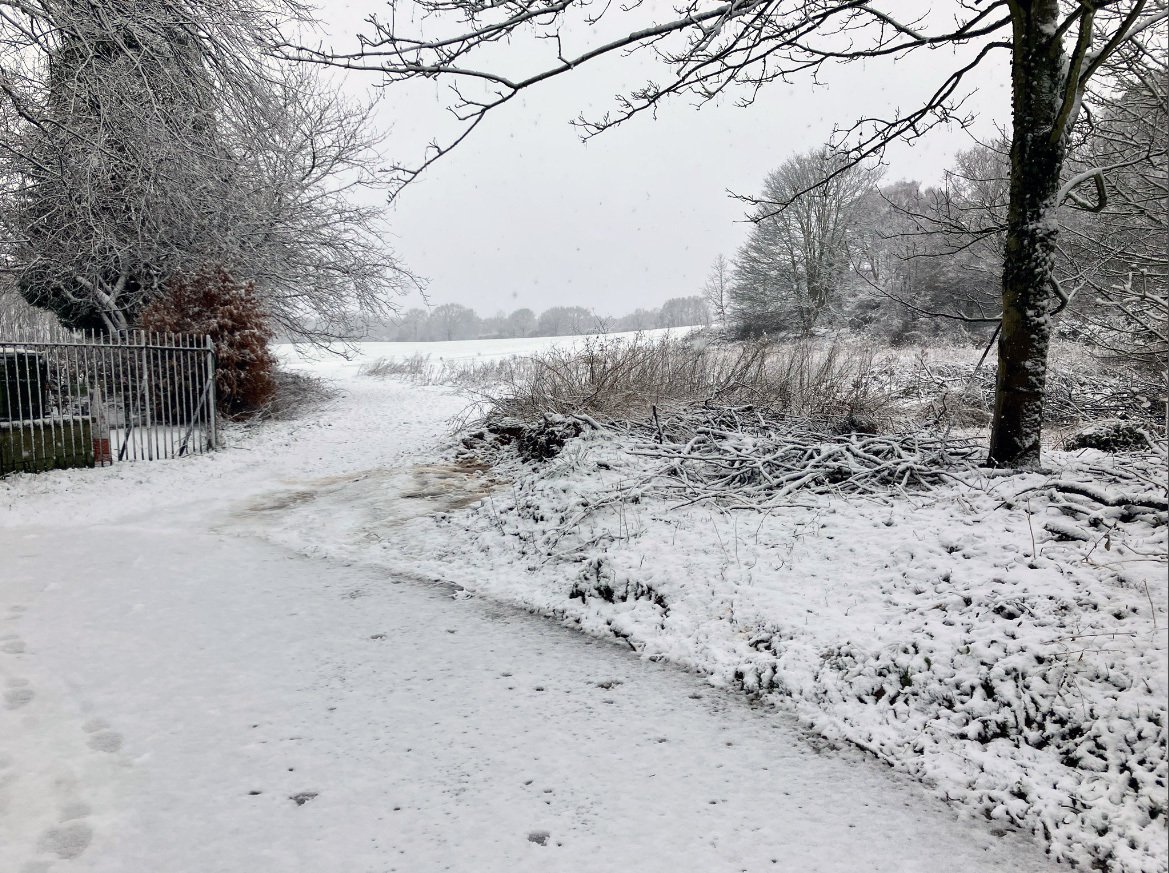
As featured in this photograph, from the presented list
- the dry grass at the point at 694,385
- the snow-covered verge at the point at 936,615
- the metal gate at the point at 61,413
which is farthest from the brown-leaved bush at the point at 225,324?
the snow-covered verge at the point at 936,615

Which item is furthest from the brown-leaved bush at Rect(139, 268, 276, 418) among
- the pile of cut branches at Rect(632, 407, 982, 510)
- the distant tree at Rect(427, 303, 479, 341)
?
the distant tree at Rect(427, 303, 479, 341)

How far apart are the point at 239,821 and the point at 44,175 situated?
10184 millimetres

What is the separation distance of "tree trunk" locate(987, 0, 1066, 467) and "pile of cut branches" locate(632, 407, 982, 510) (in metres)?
0.60

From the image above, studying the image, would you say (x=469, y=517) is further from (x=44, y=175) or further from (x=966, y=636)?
(x=44, y=175)

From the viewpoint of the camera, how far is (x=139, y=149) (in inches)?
292

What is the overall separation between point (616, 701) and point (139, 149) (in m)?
7.82

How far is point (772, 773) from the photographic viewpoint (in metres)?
2.90

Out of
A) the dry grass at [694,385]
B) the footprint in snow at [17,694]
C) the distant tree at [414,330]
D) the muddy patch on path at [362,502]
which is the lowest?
the footprint in snow at [17,694]

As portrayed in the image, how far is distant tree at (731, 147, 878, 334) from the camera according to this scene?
28.1 m

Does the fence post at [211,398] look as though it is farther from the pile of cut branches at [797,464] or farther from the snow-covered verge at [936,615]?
the pile of cut branches at [797,464]

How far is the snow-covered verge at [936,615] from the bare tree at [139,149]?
525 centimetres

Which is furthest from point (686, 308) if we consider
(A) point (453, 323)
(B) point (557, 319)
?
(A) point (453, 323)

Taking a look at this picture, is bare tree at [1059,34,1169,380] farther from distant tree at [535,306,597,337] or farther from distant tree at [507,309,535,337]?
distant tree at [507,309,535,337]

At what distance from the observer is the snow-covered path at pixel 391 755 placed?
2377 mm
